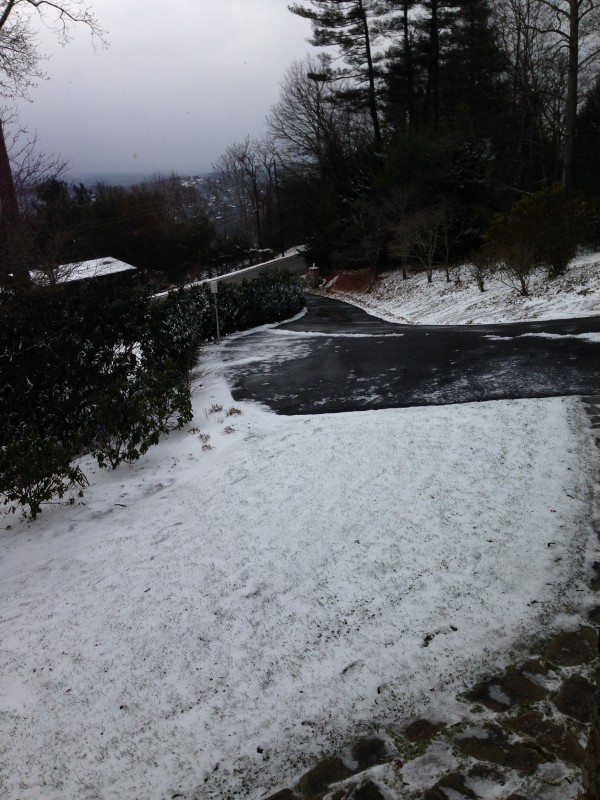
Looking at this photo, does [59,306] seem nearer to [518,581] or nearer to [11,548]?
[11,548]

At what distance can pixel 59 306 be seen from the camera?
5852 mm

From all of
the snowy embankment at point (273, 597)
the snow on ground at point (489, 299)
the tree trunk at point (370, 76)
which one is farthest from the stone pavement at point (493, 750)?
the tree trunk at point (370, 76)

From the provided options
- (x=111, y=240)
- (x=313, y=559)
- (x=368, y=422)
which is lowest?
(x=313, y=559)

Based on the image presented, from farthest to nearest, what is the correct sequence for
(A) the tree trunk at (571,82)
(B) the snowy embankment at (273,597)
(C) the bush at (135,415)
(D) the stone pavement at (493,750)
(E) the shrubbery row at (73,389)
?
(A) the tree trunk at (571,82), (C) the bush at (135,415), (E) the shrubbery row at (73,389), (B) the snowy embankment at (273,597), (D) the stone pavement at (493,750)

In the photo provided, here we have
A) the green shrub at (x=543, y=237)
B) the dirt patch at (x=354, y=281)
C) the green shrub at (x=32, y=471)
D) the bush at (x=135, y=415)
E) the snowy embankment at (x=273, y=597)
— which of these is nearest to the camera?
the snowy embankment at (x=273, y=597)

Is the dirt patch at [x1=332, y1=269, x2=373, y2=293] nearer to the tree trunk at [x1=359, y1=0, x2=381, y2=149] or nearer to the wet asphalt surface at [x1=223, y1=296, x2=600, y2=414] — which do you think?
the tree trunk at [x1=359, y1=0, x2=381, y2=149]

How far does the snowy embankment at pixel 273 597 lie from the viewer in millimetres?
2342

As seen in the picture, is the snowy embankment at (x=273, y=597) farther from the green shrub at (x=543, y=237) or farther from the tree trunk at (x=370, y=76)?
the tree trunk at (x=370, y=76)

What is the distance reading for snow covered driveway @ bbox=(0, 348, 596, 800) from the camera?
234cm

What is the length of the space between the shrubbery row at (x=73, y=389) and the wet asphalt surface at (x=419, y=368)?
4.84 ft

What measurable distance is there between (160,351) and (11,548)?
177 inches

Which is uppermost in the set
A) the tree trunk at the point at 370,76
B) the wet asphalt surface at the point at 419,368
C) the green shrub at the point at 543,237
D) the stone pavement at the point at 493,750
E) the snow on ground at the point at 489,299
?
the tree trunk at the point at 370,76

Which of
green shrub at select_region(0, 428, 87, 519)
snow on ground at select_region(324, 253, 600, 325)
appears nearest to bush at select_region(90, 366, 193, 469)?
green shrub at select_region(0, 428, 87, 519)

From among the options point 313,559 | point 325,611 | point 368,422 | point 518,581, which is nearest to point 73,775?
point 325,611
